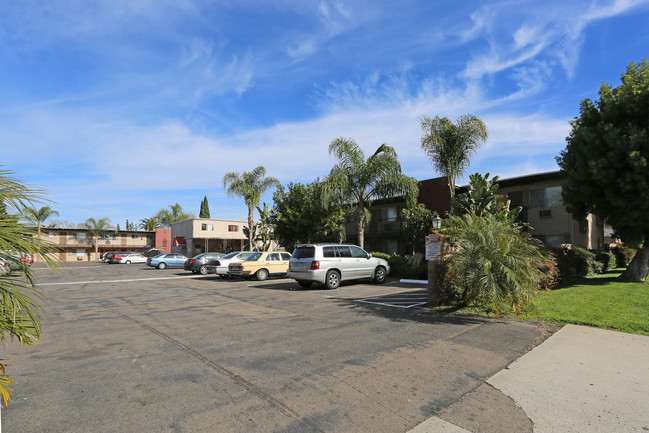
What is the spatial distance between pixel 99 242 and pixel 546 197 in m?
63.6

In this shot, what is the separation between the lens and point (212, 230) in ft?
170

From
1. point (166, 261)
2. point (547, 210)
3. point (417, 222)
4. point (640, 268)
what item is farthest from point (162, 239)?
point (640, 268)

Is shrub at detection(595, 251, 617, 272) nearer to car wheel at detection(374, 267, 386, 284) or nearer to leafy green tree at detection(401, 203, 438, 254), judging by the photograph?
leafy green tree at detection(401, 203, 438, 254)

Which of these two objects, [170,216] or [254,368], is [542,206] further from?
[170,216]

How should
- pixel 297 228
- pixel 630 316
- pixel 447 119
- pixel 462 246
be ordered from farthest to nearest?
pixel 297 228 → pixel 447 119 → pixel 462 246 → pixel 630 316

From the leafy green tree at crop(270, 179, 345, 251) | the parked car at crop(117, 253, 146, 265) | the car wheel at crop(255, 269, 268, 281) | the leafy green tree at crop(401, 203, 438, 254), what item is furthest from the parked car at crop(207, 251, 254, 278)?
the parked car at crop(117, 253, 146, 265)

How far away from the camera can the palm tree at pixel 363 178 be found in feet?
71.8

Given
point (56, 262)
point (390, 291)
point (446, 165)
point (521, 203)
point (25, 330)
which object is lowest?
point (390, 291)

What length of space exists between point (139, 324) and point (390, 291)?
8.62 metres

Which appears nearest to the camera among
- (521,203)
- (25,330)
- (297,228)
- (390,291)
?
(25,330)

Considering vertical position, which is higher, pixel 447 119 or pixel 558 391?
pixel 447 119

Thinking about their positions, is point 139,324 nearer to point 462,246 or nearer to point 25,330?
point 25,330

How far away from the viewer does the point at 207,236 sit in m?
50.8

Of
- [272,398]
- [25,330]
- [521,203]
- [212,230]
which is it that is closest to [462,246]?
[272,398]
